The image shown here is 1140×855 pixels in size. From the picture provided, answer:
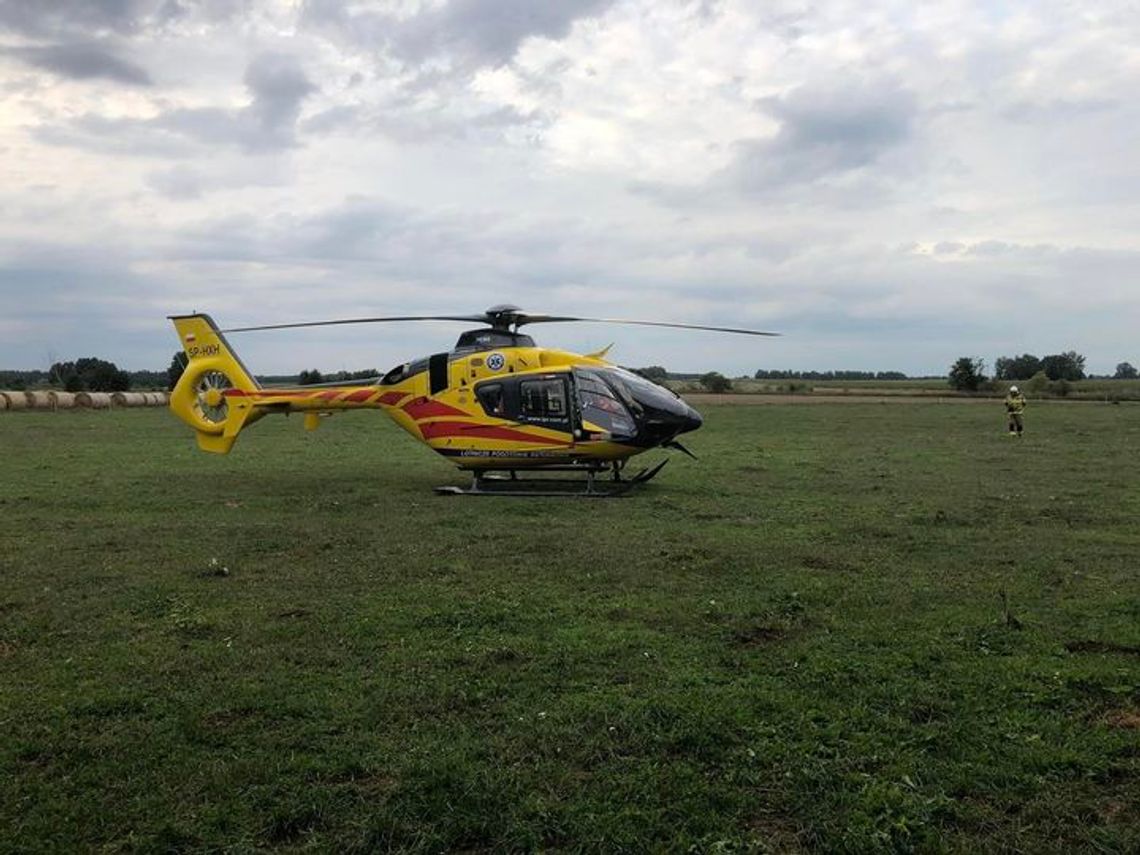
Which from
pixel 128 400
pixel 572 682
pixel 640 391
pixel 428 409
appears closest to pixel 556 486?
pixel 640 391

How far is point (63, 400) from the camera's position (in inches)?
1953

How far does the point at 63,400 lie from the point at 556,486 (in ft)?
143

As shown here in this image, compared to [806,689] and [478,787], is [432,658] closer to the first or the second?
[478,787]

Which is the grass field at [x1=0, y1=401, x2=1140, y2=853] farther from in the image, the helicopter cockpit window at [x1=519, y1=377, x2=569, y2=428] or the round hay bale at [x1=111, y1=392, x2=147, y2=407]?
the round hay bale at [x1=111, y1=392, x2=147, y2=407]

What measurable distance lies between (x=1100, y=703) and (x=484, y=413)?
1164 centimetres

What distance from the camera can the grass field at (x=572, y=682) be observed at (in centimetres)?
401

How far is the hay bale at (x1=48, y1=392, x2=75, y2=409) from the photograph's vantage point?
48753 mm

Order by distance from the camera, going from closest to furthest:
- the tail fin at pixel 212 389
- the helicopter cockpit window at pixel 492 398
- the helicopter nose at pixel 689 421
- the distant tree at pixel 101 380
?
1. the helicopter nose at pixel 689 421
2. the helicopter cockpit window at pixel 492 398
3. the tail fin at pixel 212 389
4. the distant tree at pixel 101 380

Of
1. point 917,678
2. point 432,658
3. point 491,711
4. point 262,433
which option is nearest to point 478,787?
point 491,711

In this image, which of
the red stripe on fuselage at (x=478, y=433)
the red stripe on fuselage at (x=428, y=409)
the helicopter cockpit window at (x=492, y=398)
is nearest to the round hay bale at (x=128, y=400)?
the red stripe on fuselage at (x=428, y=409)

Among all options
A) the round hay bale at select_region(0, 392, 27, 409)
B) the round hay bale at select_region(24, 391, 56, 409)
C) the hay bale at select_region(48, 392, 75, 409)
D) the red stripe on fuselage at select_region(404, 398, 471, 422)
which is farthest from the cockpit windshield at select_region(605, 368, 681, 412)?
the hay bale at select_region(48, 392, 75, 409)

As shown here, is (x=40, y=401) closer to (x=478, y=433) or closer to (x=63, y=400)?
(x=63, y=400)

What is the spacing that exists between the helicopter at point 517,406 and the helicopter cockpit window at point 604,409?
0.02 meters

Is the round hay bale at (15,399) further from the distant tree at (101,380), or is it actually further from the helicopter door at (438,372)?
the helicopter door at (438,372)
